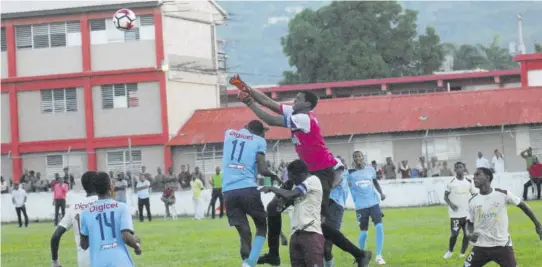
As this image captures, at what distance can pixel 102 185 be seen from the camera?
41.4ft

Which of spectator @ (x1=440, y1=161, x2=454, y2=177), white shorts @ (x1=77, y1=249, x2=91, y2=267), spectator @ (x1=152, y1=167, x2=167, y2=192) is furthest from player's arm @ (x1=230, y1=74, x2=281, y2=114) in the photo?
spectator @ (x1=152, y1=167, x2=167, y2=192)

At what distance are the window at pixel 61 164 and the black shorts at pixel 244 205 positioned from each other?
42.4 m

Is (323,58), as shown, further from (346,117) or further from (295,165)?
(295,165)

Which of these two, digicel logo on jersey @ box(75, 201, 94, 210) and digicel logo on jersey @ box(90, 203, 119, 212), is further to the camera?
digicel logo on jersey @ box(75, 201, 94, 210)

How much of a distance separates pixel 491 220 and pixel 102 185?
504 centimetres

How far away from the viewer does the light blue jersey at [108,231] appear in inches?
492

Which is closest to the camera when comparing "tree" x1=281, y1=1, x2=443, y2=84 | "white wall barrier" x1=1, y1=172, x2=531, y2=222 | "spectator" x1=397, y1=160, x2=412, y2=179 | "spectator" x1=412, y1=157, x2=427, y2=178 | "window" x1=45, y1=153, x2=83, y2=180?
"white wall barrier" x1=1, y1=172, x2=531, y2=222

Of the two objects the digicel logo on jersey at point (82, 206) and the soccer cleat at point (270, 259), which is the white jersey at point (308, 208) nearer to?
the soccer cleat at point (270, 259)

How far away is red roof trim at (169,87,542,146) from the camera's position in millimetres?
53219

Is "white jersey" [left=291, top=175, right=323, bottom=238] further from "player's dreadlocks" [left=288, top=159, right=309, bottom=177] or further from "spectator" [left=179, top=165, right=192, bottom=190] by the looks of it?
"spectator" [left=179, top=165, right=192, bottom=190]

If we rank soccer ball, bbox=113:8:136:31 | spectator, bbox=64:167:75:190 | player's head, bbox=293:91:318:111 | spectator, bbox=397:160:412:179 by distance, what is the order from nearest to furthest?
player's head, bbox=293:91:318:111 < soccer ball, bbox=113:8:136:31 < spectator, bbox=397:160:412:179 < spectator, bbox=64:167:75:190

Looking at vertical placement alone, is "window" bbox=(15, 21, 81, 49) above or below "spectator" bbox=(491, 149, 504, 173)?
above

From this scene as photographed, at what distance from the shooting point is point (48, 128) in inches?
2466

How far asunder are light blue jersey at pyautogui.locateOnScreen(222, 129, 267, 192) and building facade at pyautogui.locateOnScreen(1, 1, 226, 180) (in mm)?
42731
